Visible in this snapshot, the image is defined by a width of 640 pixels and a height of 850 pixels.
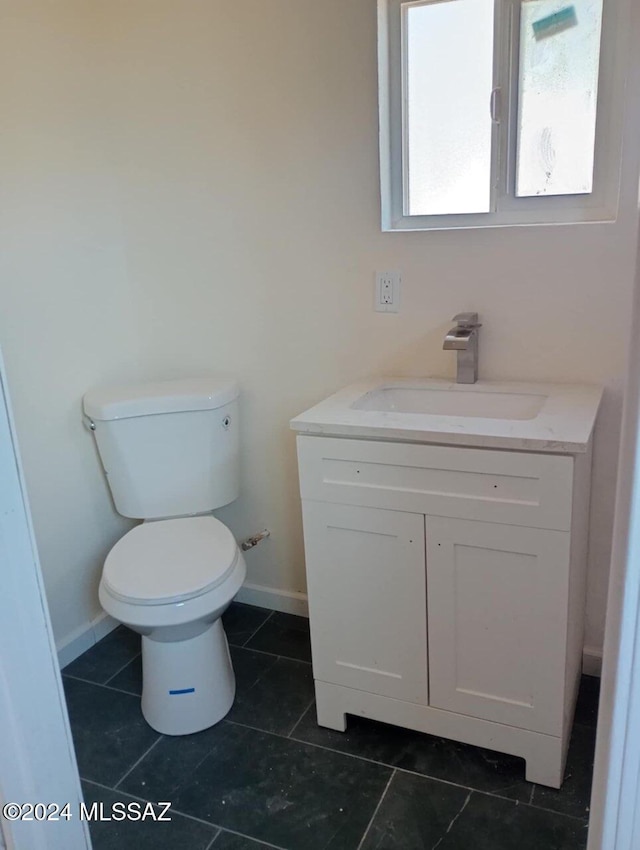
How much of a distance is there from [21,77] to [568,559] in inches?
70.5

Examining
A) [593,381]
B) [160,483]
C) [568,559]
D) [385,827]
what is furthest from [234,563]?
[593,381]

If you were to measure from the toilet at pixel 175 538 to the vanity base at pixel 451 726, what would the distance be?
0.31 metres

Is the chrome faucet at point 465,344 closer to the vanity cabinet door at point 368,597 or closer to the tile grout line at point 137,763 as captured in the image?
the vanity cabinet door at point 368,597

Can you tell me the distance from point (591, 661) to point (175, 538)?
120 cm

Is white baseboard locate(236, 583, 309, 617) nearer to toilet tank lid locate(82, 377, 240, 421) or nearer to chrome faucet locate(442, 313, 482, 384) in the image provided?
toilet tank lid locate(82, 377, 240, 421)

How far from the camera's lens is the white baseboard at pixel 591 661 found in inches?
70.6

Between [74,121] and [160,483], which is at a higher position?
[74,121]

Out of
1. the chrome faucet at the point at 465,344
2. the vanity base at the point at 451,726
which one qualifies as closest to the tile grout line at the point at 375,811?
the vanity base at the point at 451,726

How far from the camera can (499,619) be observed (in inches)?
55.6

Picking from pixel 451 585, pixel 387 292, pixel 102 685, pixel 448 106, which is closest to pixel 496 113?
pixel 448 106

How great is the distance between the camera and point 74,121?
1.89m

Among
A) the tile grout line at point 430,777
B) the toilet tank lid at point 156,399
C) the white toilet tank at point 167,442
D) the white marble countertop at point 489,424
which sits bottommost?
the tile grout line at point 430,777

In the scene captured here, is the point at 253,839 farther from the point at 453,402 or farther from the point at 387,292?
the point at 387,292

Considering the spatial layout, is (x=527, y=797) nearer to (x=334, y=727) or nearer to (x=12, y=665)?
(x=334, y=727)
